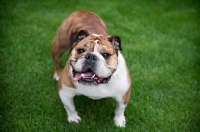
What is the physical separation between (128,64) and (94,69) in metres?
2.19

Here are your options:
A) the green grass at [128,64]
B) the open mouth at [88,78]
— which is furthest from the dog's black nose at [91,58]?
the green grass at [128,64]

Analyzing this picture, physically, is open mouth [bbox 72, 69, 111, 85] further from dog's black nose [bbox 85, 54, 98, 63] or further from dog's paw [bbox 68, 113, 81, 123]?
dog's paw [bbox 68, 113, 81, 123]

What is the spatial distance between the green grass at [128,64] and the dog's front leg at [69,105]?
0.11 meters

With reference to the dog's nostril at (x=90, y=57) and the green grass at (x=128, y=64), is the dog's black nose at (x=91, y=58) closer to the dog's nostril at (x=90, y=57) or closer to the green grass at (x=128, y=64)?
the dog's nostril at (x=90, y=57)

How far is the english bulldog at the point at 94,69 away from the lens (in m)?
2.72

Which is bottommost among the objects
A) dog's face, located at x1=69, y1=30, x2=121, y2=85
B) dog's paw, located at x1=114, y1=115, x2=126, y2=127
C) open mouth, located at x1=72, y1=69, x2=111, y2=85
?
dog's paw, located at x1=114, y1=115, x2=126, y2=127

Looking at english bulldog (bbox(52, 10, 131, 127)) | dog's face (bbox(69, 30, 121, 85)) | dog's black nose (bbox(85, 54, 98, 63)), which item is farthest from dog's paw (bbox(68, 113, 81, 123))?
dog's black nose (bbox(85, 54, 98, 63))

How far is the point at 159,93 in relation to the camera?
4156 millimetres

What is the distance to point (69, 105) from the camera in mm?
3365

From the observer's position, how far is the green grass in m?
3.57

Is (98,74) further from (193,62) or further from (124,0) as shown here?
(124,0)

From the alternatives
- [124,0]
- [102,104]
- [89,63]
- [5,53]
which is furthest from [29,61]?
[124,0]

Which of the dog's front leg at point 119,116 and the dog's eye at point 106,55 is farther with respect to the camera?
the dog's front leg at point 119,116

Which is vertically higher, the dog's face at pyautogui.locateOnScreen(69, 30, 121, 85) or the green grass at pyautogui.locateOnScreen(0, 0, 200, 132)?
the dog's face at pyautogui.locateOnScreen(69, 30, 121, 85)
